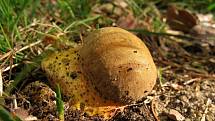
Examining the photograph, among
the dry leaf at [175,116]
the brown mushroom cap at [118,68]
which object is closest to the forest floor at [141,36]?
the dry leaf at [175,116]

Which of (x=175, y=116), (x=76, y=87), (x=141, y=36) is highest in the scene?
(x=141, y=36)

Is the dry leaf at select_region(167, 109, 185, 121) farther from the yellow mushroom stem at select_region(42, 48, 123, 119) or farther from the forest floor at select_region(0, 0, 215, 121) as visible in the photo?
the yellow mushroom stem at select_region(42, 48, 123, 119)

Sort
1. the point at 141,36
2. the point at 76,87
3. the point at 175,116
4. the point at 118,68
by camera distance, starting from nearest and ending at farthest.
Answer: the point at 118,68 < the point at 76,87 < the point at 175,116 < the point at 141,36

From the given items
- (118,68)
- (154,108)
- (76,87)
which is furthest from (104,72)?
(154,108)

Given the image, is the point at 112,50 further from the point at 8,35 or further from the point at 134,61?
the point at 8,35

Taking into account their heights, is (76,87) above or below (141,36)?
below

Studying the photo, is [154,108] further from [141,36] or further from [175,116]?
[141,36]

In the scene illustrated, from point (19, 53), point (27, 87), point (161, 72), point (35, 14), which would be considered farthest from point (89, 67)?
point (35, 14)

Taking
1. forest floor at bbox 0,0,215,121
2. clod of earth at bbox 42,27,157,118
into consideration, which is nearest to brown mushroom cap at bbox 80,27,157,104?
clod of earth at bbox 42,27,157,118
